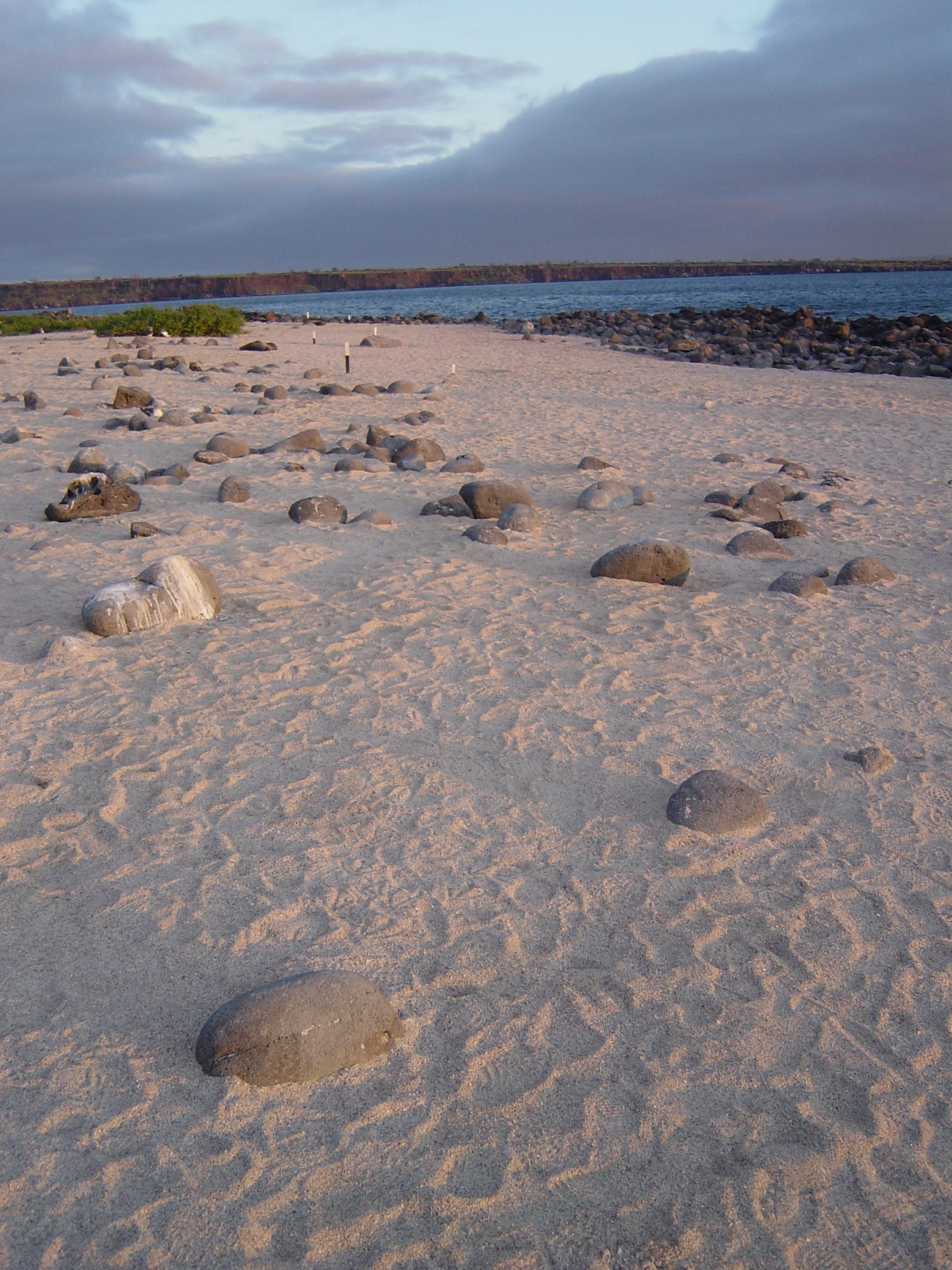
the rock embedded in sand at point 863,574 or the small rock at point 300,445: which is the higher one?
the small rock at point 300,445

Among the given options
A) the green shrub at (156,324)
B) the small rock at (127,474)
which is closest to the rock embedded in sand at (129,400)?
the small rock at (127,474)

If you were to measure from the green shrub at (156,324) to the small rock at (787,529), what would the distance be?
2229cm

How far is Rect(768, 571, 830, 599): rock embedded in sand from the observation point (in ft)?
18.0

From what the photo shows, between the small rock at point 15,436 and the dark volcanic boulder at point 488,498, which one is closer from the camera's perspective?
the dark volcanic boulder at point 488,498

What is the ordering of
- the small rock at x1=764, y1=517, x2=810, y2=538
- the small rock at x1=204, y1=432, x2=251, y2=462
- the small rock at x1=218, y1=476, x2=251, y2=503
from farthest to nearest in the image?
the small rock at x1=204, y1=432, x2=251, y2=462 → the small rock at x1=218, y1=476, x2=251, y2=503 → the small rock at x1=764, y1=517, x2=810, y2=538

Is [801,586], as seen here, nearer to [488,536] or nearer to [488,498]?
[488,536]

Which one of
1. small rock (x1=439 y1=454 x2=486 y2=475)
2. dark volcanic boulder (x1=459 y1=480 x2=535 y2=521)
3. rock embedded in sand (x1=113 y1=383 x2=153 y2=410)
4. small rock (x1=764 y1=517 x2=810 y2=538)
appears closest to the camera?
small rock (x1=764 y1=517 x2=810 y2=538)

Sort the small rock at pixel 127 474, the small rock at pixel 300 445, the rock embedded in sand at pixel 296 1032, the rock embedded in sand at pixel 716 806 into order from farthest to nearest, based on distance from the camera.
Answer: the small rock at pixel 300 445 → the small rock at pixel 127 474 → the rock embedded in sand at pixel 716 806 → the rock embedded in sand at pixel 296 1032

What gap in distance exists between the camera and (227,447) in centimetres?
882

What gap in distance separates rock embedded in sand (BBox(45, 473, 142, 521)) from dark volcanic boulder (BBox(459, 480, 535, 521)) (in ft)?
8.31

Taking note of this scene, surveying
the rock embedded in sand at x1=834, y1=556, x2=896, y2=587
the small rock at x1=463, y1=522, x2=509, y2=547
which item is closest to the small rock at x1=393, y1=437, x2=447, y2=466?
the small rock at x1=463, y1=522, x2=509, y2=547

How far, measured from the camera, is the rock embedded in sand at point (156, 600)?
4.62 meters

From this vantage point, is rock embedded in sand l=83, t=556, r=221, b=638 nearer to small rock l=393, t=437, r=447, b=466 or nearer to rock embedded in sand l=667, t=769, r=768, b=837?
rock embedded in sand l=667, t=769, r=768, b=837

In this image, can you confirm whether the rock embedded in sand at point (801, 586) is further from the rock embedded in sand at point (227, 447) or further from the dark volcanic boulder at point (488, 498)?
the rock embedded in sand at point (227, 447)
